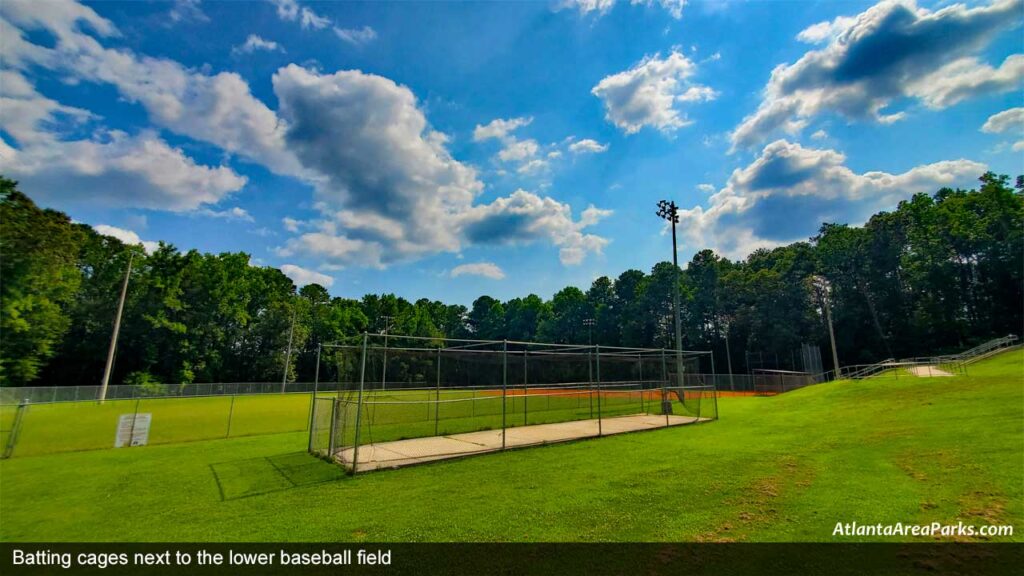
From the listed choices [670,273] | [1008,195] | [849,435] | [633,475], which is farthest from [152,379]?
[1008,195]

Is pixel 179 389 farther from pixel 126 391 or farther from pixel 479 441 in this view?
pixel 479 441

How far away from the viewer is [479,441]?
12.0m

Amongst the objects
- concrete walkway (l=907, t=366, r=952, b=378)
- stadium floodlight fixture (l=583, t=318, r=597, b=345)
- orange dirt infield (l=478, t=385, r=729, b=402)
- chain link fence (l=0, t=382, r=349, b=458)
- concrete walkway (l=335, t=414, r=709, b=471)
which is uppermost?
stadium floodlight fixture (l=583, t=318, r=597, b=345)

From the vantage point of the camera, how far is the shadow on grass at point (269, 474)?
25.5 feet

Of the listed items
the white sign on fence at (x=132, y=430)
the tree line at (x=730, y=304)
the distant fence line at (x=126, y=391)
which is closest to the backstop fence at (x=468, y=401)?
the white sign on fence at (x=132, y=430)

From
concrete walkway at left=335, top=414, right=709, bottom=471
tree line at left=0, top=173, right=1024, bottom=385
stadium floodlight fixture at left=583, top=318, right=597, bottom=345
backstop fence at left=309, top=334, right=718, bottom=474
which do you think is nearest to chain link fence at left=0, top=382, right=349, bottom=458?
backstop fence at left=309, top=334, right=718, bottom=474

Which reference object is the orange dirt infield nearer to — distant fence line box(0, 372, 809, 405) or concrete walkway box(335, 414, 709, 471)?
concrete walkway box(335, 414, 709, 471)

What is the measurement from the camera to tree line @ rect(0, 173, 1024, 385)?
40.2 m

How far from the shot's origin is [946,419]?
1084 cm

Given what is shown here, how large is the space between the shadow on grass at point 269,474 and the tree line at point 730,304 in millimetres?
25761

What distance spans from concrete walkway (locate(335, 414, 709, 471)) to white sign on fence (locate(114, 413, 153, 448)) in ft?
25.3
